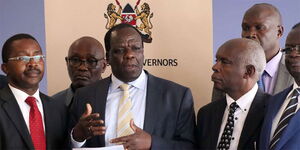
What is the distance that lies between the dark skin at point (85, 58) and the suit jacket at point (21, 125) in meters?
0.61

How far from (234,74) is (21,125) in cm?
130

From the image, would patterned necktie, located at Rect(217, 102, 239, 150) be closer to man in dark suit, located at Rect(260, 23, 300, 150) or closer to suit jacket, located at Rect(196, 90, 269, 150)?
suit jacket, located at Rect(196, 90, 269, 150)

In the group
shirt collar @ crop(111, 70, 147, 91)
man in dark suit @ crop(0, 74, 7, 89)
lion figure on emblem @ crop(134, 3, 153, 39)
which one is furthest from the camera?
lion figure on emblem @ crop(134, 3, 153, 39)

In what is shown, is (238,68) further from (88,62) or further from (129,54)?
(88,62)

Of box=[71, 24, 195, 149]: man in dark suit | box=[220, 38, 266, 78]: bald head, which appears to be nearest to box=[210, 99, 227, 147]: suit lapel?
box=[71, 24, 195, 149]: man in dark suit

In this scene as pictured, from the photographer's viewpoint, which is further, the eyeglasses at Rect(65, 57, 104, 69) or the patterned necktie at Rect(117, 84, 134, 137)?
→ the eyeglasses at Rect(65, 57, 104, 69)

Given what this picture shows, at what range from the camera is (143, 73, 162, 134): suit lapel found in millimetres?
2889

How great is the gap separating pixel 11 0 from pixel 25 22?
0.24 metres

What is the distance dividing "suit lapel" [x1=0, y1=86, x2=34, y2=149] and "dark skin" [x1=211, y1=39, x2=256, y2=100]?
1.17m

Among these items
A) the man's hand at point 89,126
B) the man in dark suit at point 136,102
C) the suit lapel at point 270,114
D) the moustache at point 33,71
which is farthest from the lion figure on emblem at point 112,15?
the suit lapel at point 270,114

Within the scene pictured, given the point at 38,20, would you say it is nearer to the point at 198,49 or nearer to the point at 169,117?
the point at 198,49

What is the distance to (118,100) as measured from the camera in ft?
9.89

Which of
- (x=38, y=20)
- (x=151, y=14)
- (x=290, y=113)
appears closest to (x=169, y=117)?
(x=290, y=113)

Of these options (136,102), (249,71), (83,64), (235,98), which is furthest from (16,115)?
(249,71)
